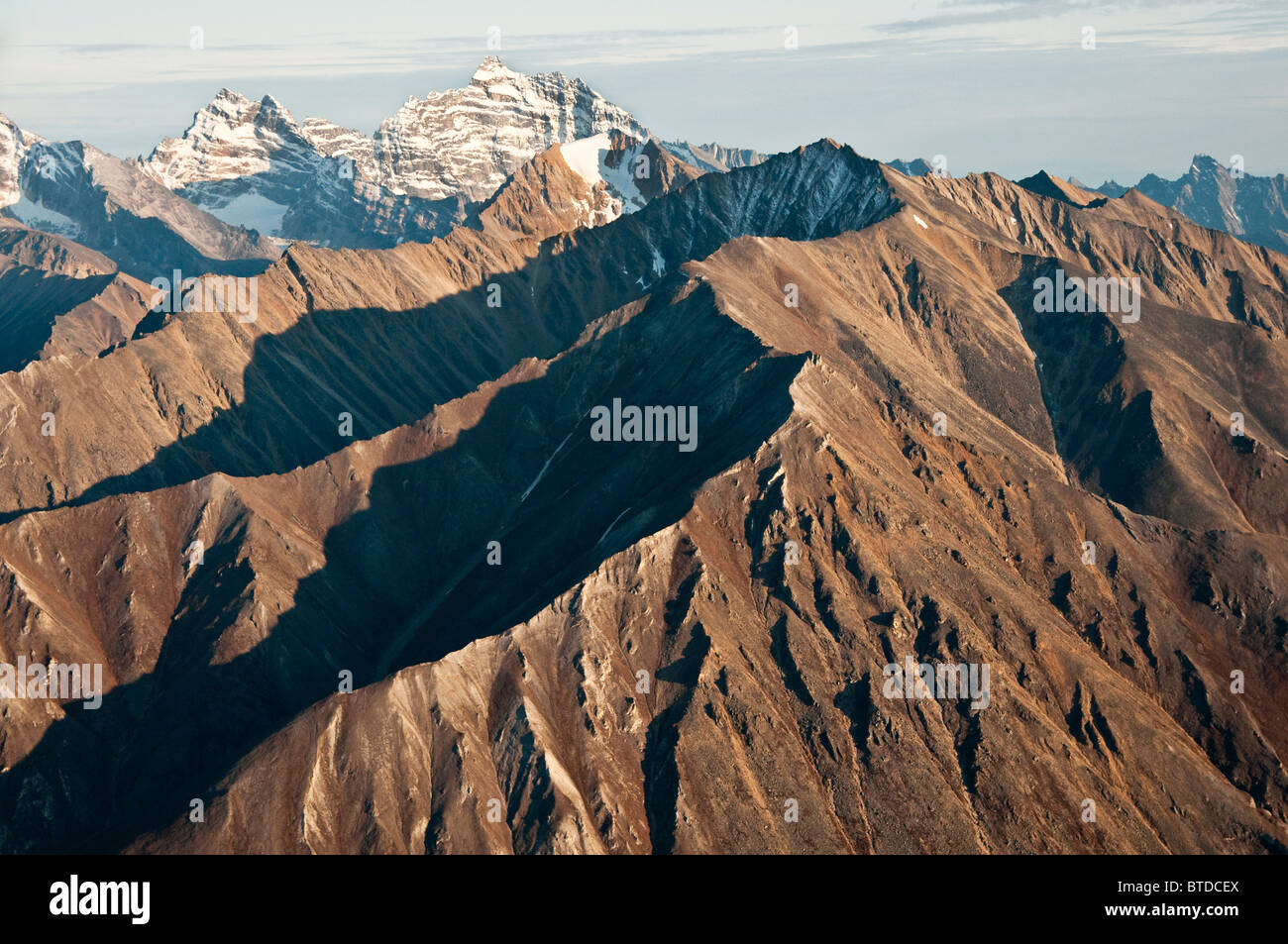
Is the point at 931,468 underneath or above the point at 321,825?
above

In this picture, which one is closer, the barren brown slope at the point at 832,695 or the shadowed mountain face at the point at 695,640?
the barren brown slope at the point at 832,695

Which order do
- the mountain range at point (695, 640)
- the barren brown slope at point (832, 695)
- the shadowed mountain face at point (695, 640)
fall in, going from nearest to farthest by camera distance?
1. the barren brown slope at point (832, 695)
2. the mountain range at point (695, 640)
3. the shadowed mountain face at point (695, 640)

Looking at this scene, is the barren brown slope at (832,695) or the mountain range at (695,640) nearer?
the barren brown slope at (832,695)

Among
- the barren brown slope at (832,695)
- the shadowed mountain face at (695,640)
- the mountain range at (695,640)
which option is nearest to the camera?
the barren brown slope at (832,695)

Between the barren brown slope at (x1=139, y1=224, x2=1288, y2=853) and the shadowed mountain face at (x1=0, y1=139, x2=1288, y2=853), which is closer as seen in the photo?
the barren brown slope at (x1=139, y1=224, x2=1288, y2=853)

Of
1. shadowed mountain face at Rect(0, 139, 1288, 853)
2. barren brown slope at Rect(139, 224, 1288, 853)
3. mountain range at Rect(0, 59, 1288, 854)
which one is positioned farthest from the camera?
shadowed mountain face at Rect(0, 139, 1288, 853)

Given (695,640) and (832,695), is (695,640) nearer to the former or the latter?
(695,640)
